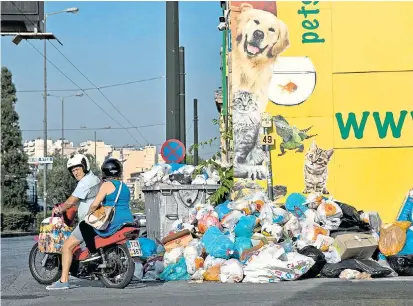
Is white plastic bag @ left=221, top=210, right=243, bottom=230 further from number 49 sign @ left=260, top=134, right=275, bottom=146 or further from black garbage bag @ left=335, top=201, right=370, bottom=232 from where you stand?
number 49 sign @ left=260, top=134, right=275, bottom=146

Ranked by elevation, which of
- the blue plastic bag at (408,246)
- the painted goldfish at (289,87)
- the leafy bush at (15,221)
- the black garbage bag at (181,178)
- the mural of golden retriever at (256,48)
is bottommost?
the leafy bush at (15,221)

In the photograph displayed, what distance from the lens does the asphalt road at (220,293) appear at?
29.1ft

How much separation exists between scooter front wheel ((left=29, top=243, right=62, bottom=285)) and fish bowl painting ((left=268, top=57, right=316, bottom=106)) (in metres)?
6.23

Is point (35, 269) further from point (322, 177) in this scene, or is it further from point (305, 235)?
point (322, 177)

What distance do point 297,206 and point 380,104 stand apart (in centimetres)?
306

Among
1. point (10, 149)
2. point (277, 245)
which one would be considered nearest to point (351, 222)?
point (277, 245)

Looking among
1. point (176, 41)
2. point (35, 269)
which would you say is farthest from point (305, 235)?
point (176, 41)

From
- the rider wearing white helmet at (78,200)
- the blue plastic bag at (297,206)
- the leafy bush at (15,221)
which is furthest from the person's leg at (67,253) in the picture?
the leafy bush at (15,221)

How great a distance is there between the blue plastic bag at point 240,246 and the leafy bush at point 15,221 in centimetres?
3527

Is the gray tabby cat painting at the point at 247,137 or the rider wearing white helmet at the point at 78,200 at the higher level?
the gray tabby cat painting at the point at 247,137

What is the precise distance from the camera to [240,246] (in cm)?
1207

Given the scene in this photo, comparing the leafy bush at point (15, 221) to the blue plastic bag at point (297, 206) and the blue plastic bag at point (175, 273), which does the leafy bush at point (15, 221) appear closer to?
the blue plastic bag at point (297, 206)

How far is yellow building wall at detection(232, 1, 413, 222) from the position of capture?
1578 cm

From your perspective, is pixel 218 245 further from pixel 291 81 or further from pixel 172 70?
pixel 172 70
